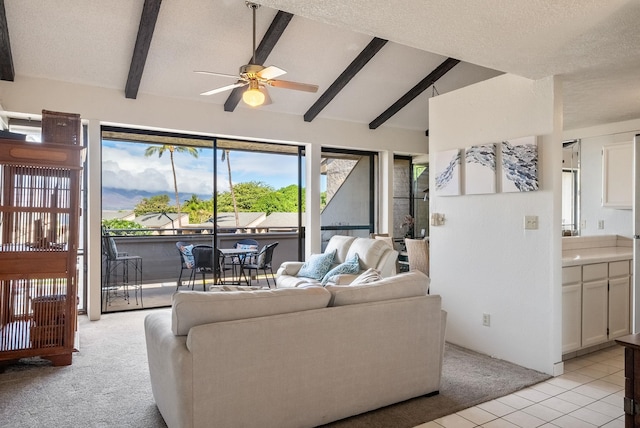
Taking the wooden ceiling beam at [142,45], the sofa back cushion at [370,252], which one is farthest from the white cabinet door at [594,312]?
the wooden ceiling beam at [142,45]

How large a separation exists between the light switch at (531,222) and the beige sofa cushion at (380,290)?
3.92 ft

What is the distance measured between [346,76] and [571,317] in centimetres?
389

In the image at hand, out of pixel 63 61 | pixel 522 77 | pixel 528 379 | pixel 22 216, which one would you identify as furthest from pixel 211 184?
pixel 528 379

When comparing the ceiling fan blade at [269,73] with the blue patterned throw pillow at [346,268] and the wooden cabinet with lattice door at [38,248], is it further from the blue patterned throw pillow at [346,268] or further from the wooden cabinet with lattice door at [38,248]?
the blue patterned throw pillow at [346,268]

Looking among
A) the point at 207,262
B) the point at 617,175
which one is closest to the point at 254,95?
the point at 207,262

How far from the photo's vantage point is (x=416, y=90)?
20.7 ft

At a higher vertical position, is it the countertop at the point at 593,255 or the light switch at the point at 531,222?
the light switch at the point at 531,222

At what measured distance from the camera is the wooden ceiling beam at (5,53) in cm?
390

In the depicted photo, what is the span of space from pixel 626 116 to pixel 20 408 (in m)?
6.24

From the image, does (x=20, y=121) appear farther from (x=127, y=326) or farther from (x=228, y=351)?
(x=228, y=351)

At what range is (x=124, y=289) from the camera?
18.9 feet

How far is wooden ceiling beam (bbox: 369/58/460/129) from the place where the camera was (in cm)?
587

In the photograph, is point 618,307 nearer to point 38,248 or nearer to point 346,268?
point 346,268

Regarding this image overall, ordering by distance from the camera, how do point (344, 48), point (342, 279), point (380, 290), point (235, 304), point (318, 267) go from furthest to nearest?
point (344, 48)
point (318, 267)
point (342, 279)
point (380, 290)
point (235, 304)
